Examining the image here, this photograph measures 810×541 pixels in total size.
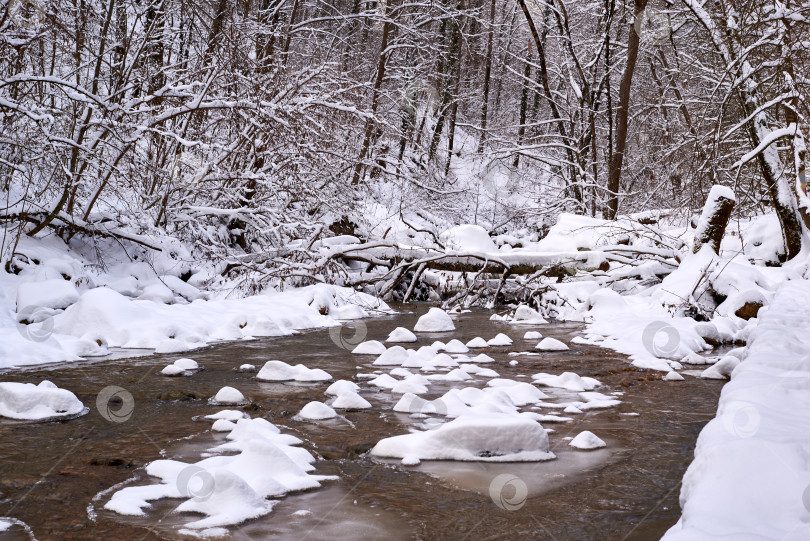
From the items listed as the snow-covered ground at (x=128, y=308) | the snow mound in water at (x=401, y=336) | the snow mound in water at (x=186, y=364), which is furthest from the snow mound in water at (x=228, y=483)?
the snow mound in water at (x=401, y=336)

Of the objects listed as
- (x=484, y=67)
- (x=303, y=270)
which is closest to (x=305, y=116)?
(x=303, y=270)

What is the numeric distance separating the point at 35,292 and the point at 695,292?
709cm

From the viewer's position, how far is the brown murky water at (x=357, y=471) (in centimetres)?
239

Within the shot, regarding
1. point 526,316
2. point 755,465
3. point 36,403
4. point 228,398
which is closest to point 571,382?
point 228,398

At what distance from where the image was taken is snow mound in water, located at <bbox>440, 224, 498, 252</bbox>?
38.8 ft

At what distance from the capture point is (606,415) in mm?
4133

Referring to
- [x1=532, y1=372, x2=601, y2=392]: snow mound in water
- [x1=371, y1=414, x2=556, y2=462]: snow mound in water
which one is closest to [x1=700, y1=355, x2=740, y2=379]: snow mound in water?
[x1=532, y1=372, x2=601, y2=392]: snow mound in water

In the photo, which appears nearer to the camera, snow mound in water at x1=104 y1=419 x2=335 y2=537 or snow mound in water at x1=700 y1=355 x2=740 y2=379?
snow mound in water at x1=104 y1=419 x2=335 y2=537

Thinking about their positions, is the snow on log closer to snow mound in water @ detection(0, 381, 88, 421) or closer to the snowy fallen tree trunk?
the snowy fallen tree trunk

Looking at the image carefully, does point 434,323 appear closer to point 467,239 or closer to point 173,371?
point 173,371

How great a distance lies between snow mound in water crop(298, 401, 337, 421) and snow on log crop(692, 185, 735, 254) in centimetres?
627

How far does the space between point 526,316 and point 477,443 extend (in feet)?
21.0

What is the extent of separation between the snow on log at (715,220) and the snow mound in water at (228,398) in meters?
6.45

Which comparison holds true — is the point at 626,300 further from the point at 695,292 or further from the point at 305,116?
the point at 305,116
